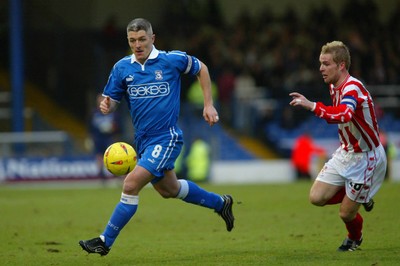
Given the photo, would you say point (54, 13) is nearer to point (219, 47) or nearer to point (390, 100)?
point (219, 47)

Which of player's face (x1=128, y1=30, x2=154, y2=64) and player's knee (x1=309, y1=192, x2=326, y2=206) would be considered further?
player's knee (x1=309, y1=192, x2=326, y2=206)

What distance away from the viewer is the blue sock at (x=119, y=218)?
8.09 m

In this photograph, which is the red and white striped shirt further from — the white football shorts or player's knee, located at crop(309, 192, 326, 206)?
player's knee, located at crop(309, 192, 326, 206)

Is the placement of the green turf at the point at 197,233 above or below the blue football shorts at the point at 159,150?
below

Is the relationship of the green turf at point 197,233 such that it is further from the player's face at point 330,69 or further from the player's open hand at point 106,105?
the player's face at point 330,69

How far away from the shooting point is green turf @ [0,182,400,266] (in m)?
8.41

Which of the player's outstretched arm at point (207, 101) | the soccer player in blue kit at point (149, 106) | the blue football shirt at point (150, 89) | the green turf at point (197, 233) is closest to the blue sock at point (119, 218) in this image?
the soccer player in blue kit at point (149, 106)

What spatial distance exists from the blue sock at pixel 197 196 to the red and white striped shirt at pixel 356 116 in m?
1.48

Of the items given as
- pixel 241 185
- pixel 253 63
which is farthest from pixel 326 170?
pixel 253 63

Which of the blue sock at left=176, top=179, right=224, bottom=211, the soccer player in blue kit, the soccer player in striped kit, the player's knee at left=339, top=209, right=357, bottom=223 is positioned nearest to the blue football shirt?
the soccer player in blue kit

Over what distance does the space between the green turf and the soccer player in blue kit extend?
28.8 inches

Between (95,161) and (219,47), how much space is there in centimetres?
592

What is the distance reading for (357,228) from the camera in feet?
28.2

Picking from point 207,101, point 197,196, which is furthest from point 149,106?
point 197,196
